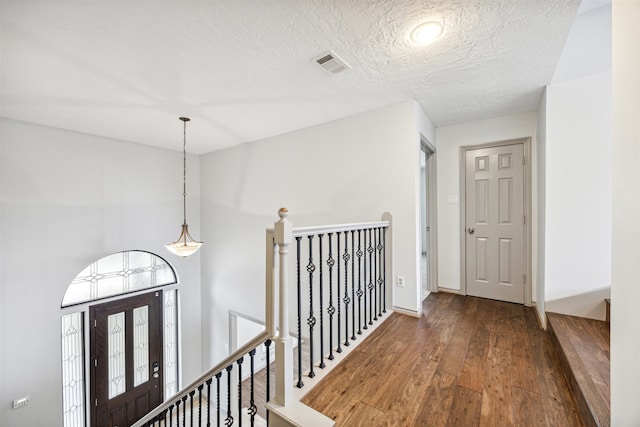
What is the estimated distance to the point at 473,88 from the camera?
2.64 metres

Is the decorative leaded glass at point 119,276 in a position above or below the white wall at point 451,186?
below

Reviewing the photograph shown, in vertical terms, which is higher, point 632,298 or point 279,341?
point 632,298

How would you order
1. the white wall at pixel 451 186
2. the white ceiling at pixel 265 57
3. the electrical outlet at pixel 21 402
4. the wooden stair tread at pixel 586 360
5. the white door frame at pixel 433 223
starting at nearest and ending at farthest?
1. the wooden stair tread at pixel 586 360
2. the white ceiling at pixel 265 57
3. the electrical outlet at pixel 21 402
4. the white wall at pixel 451 186
5. the white door frame at pixel 433 223

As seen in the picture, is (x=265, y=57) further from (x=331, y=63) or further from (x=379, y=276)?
(x=379, y=276)

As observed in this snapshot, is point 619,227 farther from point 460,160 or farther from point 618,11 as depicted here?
point 460,160

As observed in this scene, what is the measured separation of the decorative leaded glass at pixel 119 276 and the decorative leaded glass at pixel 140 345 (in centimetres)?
46

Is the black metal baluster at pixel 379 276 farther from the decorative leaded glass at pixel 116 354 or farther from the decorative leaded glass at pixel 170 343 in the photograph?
the decorative leaded glass at pixel 116 354

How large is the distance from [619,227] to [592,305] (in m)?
2.16

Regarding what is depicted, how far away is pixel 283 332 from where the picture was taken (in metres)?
1.59

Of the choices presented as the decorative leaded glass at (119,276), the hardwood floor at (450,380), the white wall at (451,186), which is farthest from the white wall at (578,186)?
the decorative leaded glass at (119,276)

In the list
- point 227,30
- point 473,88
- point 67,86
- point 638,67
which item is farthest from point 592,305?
point 67,86

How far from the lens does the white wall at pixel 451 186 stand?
11.6 feet

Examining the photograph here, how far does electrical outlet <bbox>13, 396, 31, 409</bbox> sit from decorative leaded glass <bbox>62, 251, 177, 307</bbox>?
112cm

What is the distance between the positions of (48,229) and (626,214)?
5.46 m
